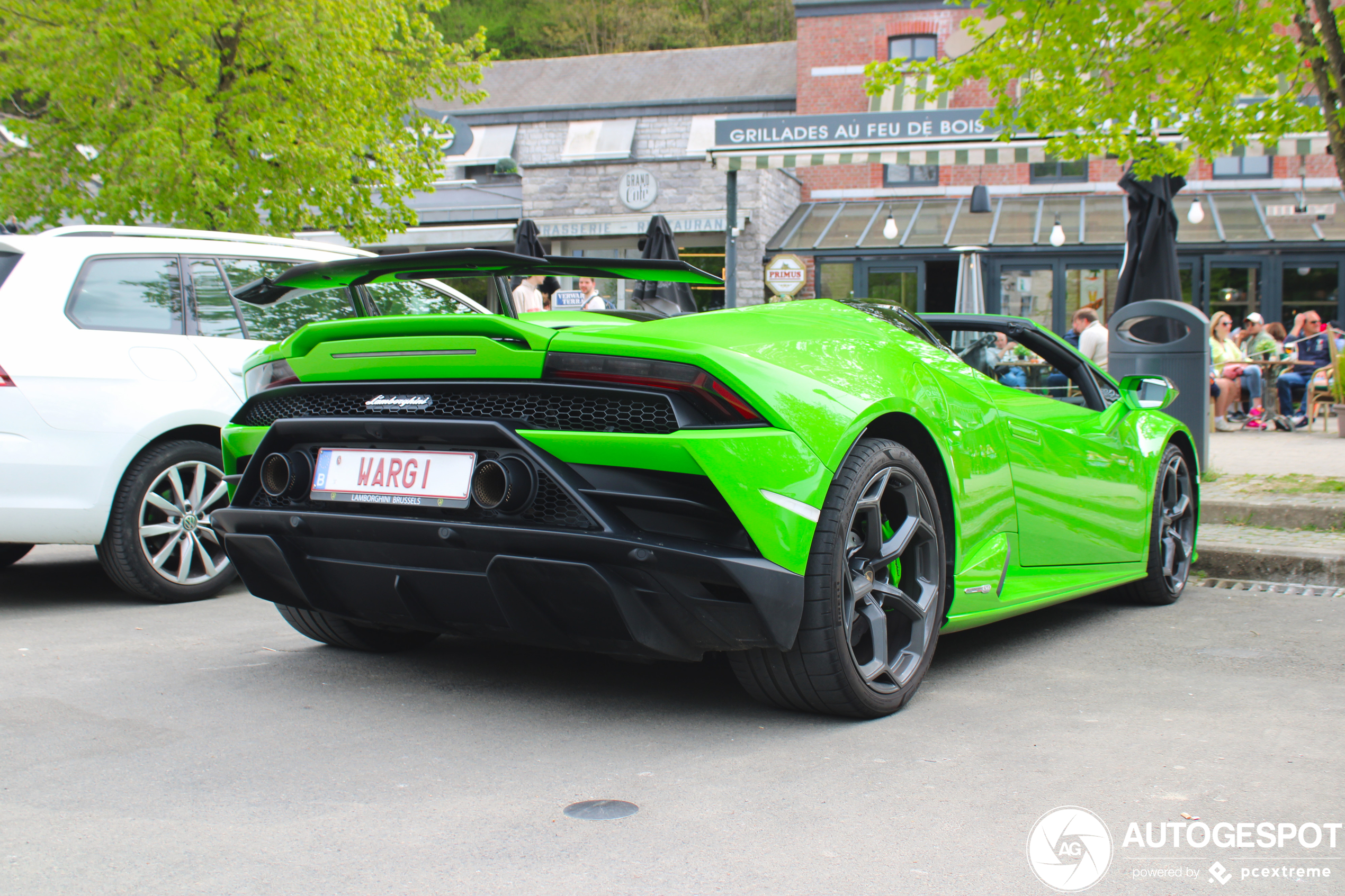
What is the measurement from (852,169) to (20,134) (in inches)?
740

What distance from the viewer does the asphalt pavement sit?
7.27ft

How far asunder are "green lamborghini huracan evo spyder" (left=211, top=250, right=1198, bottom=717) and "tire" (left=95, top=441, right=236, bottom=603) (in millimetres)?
1408

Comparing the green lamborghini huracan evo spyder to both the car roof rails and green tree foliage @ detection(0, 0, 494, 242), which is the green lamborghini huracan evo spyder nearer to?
the car roof rails

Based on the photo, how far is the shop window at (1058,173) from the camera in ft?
86.1

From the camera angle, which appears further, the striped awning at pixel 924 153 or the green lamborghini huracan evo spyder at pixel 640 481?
the striped awning at pixel 924 153

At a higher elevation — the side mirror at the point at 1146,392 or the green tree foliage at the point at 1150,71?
the green tree foliage at the point at 1150,71

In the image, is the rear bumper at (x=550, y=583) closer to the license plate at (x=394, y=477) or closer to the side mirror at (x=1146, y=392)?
the license plate at (x=394, y=477)

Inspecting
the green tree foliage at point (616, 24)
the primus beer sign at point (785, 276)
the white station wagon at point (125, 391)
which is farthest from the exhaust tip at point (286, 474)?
the green tree foliage at point (616, 24)

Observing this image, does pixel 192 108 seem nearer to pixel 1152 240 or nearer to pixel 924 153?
pixel 924 153

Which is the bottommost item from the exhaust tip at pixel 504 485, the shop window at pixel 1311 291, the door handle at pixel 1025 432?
the exhaust tip at pixel 504 485

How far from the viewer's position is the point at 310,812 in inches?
98.1

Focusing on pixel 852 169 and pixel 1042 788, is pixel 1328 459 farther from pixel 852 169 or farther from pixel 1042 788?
pixel 852 169

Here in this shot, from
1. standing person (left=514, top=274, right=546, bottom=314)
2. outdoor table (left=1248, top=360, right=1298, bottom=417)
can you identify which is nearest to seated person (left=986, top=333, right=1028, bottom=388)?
outdoor table (left=1248, top=360, right=1298, bottom=417)

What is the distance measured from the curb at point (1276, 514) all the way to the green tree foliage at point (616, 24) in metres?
43.7
